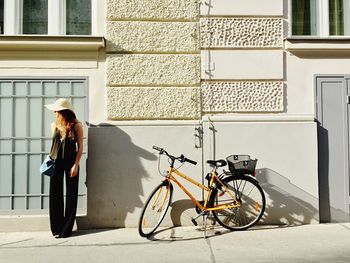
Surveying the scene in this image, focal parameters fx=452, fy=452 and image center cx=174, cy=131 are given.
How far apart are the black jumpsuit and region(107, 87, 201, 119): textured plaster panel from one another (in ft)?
2.68

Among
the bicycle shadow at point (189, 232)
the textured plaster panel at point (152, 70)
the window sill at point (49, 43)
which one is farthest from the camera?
the textured plaster panel at point (152, 70)

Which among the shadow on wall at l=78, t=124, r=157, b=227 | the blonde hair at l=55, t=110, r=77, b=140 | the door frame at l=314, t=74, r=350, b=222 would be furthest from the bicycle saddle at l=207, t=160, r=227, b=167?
the blonde hair at l=55, t=110, r=77, b=140

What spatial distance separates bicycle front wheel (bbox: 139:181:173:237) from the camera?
19.2 feet

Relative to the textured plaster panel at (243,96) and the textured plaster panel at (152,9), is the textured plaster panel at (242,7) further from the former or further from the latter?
the textured plaster panel at (243,96)

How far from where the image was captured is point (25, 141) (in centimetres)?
635

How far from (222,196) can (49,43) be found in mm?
3197

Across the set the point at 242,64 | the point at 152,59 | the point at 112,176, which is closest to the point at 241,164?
the point at 242,64

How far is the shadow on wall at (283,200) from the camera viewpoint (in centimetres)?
646

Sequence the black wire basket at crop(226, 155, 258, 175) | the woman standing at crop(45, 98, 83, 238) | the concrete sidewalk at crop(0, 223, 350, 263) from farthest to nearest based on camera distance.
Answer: the black wire basket at crop(226, 155, 258, 175) → the woman standing at crop(45, 98, 83, 238) → the concrete sidewalk at crop(0, 223, 350, 263)

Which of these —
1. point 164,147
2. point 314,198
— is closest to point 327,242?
point 314,198

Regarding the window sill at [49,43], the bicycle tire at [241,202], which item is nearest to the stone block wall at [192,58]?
the window sill at [49,43]

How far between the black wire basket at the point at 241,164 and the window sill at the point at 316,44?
179cm

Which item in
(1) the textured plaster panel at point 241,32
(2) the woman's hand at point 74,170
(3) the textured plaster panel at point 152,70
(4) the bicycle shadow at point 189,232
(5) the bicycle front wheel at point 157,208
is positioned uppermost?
(1) the textured plaster panel at point 241,32

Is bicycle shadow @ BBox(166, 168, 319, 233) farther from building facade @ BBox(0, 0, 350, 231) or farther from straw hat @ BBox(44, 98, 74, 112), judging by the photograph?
straw hat @ BBox(44, 98, 74, 112)
